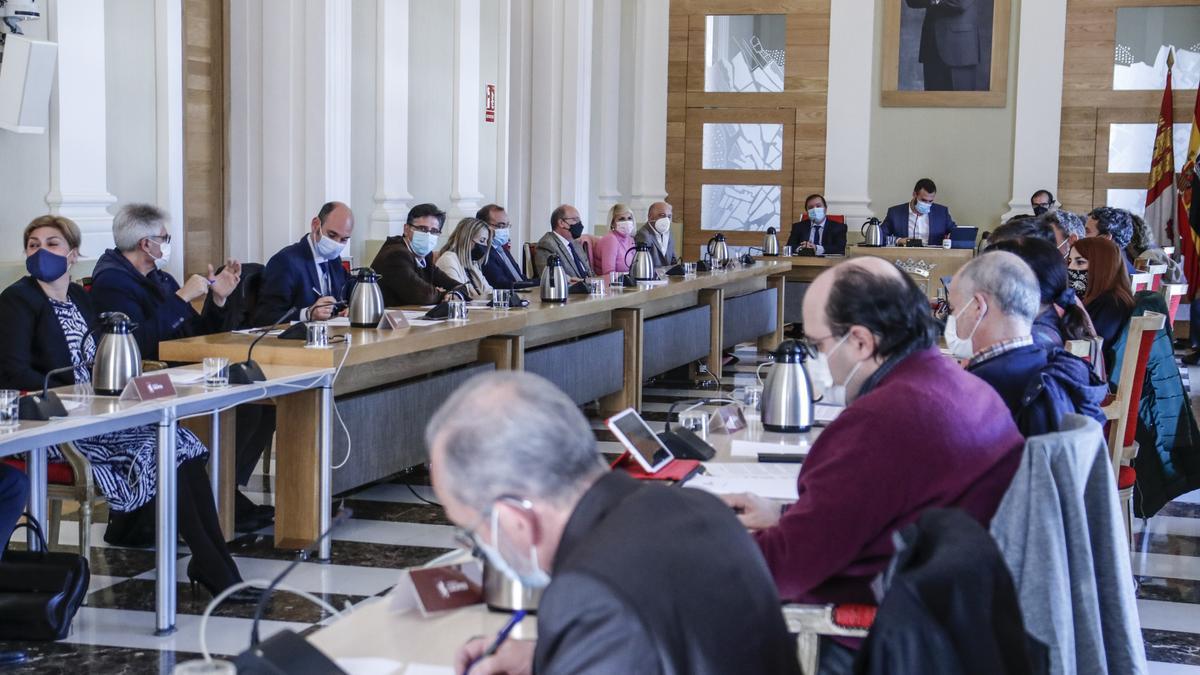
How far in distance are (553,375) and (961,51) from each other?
851cm

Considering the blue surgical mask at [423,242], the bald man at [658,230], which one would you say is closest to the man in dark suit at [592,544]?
the blue surgical mask at [423,242]

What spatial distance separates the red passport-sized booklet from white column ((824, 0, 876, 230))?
11.2 m

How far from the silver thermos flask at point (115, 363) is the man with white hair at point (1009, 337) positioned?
2.32 m

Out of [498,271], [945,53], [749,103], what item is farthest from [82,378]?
[945,53]

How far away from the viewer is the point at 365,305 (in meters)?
5.52

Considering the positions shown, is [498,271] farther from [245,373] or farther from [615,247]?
[245,373]

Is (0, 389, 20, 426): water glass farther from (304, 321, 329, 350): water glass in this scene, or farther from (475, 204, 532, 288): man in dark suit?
(475, 204, 532, 288): man in dark suit

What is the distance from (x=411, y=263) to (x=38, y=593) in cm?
350

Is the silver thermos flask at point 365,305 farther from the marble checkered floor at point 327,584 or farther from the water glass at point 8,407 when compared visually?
the water glass at point 8,407

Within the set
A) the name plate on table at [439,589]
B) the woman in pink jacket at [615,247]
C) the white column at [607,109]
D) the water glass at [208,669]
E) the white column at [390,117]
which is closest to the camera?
the water glass at [208,669]

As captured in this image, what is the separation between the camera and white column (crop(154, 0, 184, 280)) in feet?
23.3

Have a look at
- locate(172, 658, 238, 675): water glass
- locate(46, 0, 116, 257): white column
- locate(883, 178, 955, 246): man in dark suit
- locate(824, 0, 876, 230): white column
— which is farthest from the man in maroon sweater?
locate(824, 0, 876, 230): white column

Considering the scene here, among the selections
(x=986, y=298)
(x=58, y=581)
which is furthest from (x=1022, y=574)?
(x=58, y=581)

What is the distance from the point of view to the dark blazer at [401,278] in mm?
7055
